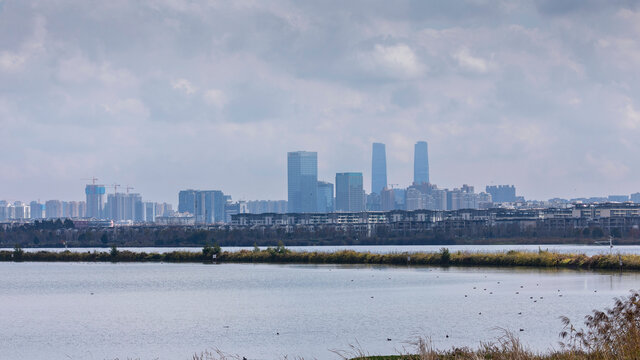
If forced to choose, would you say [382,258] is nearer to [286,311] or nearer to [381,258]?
[381,258]

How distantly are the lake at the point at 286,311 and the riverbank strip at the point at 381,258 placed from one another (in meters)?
3.80

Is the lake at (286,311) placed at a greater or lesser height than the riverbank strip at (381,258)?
lesser

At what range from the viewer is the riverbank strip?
73.0 meters

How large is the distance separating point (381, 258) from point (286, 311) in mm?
46729

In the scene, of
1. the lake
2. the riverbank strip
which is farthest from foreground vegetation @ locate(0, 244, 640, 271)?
the lake

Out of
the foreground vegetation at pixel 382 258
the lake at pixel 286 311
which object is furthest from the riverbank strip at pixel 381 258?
the lake at pixel 286 311

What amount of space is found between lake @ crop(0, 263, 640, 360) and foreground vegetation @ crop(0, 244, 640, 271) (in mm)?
3755

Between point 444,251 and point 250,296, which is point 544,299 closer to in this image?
point 250,296

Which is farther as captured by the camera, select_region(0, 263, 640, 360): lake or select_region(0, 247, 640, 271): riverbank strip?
select_region(0, 247, 640, 271): riverbank strip

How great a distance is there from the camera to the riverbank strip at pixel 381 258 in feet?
→ 240

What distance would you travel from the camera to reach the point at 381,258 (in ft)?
302

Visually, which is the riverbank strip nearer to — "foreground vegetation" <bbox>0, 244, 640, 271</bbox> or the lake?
"foreground vegetation" <bbox>0, 244, 640, 271</bbox>

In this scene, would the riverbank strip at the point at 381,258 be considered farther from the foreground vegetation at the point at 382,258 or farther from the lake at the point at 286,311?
the lake at the point at 286,311

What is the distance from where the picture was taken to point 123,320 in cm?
4325
